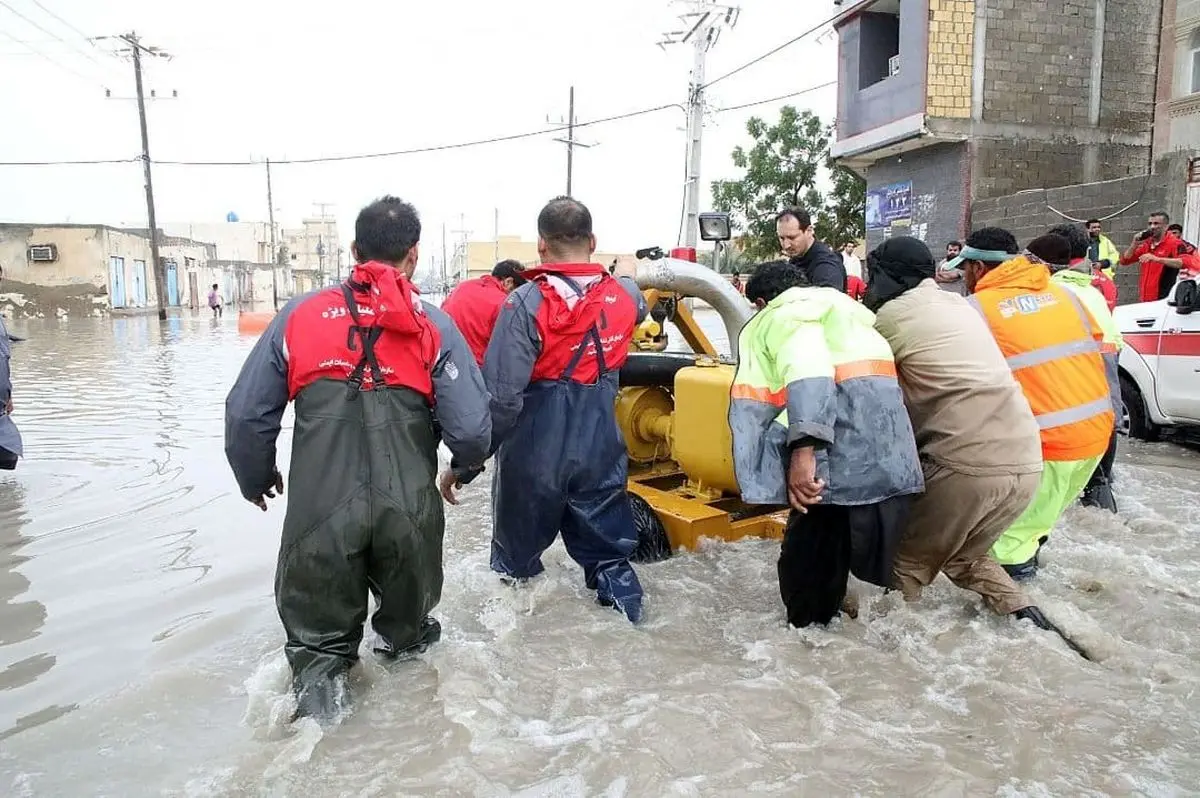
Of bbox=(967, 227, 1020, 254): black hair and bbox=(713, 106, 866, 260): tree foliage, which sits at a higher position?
bbox=(713, 106, 866, 260): tree foliage

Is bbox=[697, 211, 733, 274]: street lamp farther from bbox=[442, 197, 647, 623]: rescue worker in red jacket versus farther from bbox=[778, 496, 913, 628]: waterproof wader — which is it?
bbox=[778, 496, 913, 628]: waterproof wader

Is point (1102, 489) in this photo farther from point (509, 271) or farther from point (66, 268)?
point (66, 268)

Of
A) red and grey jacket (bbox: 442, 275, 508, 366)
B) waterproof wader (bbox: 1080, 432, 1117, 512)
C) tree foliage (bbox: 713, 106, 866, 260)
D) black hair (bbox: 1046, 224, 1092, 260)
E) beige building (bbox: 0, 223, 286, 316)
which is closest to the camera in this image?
red and grey jacket (bbox: 442, 275, 508, 366)

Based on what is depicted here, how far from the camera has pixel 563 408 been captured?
377cm

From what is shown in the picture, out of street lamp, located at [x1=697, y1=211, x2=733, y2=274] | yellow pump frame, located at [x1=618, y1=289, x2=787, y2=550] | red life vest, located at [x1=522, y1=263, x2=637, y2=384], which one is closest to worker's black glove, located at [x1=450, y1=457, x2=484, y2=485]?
red life vest, located at [x1=522, y1=263, x2=637, y2=384]

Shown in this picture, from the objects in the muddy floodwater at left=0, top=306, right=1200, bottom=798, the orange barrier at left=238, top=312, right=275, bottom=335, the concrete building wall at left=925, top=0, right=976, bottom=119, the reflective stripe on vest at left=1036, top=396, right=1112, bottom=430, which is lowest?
the muddy floodwater at left=0, top=306, right=1200, bottom=798

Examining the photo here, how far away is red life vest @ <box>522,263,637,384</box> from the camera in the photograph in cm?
370

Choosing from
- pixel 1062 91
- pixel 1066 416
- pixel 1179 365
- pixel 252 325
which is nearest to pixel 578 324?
pixel 1066 416

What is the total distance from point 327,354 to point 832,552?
197 cm

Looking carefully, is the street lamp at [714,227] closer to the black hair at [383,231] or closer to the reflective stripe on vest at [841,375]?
the reflective stripe on vest at [841,375]

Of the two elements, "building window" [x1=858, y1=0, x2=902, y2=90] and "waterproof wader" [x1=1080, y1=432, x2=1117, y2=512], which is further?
"building window" [x1=858, y1=0, x2=902, y2=90]

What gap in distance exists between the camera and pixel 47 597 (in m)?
4.39

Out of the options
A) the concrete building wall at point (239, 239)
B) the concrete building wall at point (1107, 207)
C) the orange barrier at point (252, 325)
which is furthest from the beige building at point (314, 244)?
the concrete building wall at point (1107, 207)

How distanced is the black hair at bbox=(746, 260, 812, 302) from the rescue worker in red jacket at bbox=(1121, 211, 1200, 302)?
8038 millimetres
